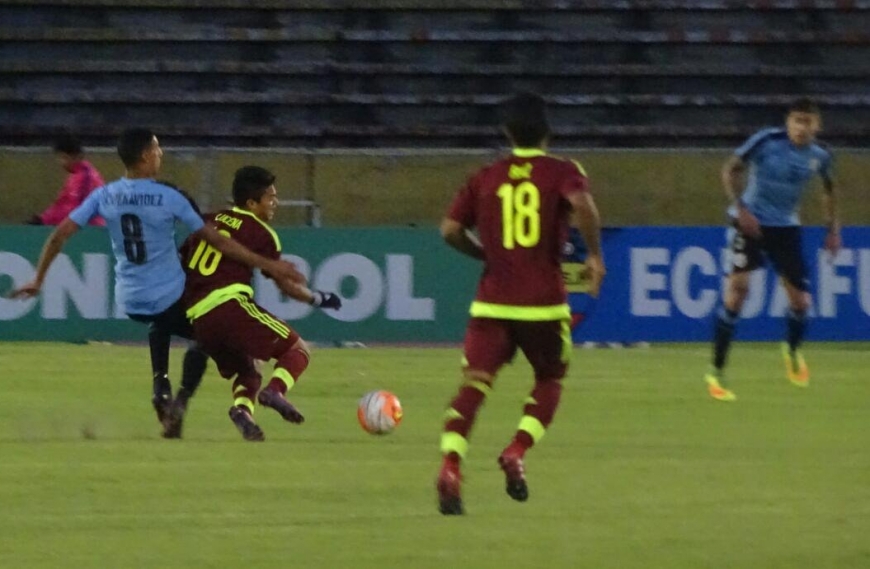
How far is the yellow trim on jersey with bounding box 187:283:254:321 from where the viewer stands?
33.7ft

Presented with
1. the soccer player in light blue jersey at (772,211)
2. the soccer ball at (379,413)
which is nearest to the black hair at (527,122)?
the soccer ball at (379,413)

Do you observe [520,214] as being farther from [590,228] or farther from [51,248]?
[51,248]

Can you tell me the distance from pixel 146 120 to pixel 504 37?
4.47 m

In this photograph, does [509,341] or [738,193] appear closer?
[509,341]

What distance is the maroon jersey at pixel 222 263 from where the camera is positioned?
1023 centimetres

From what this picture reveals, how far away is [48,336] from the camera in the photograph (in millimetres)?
17406

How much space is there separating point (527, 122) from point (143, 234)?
10.3 ft

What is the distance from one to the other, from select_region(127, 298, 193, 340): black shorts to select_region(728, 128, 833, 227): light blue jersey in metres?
4.44

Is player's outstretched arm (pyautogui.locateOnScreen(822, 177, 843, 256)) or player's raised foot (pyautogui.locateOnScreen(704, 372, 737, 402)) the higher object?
player's outstretched arm (pyautogui.locateOnScreen(822, 177, 843, 256))

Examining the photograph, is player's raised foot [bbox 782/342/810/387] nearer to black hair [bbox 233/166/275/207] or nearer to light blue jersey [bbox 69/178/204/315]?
black hair [bbox 233/166/275/207]

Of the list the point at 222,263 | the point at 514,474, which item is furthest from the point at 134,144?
the point at 514,474

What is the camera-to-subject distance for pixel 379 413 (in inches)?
405

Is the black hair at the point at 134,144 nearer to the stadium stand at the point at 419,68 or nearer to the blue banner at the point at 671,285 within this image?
the blue banner at the point at 671,285

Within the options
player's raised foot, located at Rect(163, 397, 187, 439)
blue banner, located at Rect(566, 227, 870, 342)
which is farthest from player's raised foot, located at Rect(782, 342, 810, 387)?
player's raised foot, located at Rect(163, 397, 187, 439)
